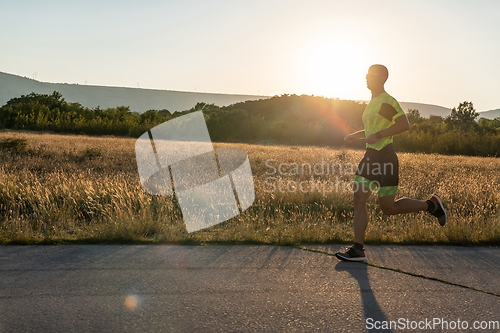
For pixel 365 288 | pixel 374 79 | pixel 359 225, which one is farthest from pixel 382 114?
pixel 365 288

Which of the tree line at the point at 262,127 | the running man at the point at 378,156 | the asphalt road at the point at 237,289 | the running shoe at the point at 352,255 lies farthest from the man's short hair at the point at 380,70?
the tree line at the point at 262,127

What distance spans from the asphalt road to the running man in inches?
17.7

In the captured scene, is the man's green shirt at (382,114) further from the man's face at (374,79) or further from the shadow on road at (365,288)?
the shadow on road at (365,288)

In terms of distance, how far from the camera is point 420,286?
11.5 feet

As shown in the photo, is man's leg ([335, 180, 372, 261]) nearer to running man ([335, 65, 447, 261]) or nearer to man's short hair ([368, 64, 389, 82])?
running man ([335, 65, 447, 261])

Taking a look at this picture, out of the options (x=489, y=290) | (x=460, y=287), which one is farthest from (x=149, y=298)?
(x=489, y=290)

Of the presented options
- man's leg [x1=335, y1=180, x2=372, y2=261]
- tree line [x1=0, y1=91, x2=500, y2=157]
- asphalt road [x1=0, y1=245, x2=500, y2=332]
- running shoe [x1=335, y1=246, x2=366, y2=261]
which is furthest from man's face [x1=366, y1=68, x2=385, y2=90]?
tree line [x1=0, y1=91, x2=500, y2=157]

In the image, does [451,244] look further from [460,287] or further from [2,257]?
[2,257]

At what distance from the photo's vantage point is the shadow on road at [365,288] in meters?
2.90

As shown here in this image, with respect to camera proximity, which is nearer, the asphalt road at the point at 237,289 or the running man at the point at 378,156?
the asphalt road at the point at 237,289

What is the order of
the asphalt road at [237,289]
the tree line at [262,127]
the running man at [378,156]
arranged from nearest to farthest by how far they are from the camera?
the asphalt road at [237,289]
the running man at [378,156]
the tree line at [262,127]

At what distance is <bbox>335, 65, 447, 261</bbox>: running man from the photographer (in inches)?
164

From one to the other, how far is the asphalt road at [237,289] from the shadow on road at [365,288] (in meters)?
0.01

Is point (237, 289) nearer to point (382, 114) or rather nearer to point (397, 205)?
point (397, 205)
